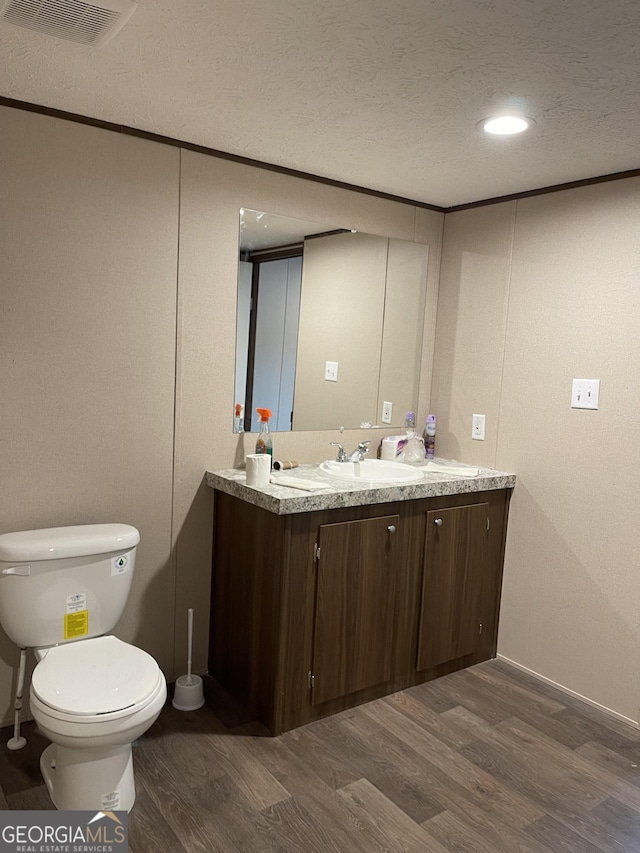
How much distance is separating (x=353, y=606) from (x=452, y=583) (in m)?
0.55

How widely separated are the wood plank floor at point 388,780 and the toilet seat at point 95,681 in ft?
1.28

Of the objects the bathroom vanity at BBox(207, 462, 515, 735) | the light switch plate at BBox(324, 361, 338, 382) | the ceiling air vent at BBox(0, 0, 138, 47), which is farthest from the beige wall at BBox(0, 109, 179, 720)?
the light switch plate at BBox(324, 361, 338, 382)

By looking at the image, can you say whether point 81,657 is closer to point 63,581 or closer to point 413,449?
point 63,581

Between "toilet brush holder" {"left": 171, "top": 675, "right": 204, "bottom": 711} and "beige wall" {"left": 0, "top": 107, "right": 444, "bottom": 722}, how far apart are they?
18 centimetres

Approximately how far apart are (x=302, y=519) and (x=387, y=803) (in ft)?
3.02

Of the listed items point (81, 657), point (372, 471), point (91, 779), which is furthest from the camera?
point (372, 471)

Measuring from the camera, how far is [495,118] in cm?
207

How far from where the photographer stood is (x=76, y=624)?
2.21 m

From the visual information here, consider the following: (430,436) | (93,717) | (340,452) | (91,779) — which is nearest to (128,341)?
(340,452)

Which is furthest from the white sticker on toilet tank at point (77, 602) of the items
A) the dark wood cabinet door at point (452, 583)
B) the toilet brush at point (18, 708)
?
the dark wood cabinet door at point (452, 583)

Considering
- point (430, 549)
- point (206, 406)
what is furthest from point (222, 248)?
point (430, 549)

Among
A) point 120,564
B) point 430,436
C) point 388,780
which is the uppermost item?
point 430,436

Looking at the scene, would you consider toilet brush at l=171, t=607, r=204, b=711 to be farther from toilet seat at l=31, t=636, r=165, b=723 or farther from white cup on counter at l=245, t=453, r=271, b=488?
white cup on counter at l=245, t=453, r=271, b=488

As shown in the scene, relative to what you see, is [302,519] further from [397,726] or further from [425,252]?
[425,252]
